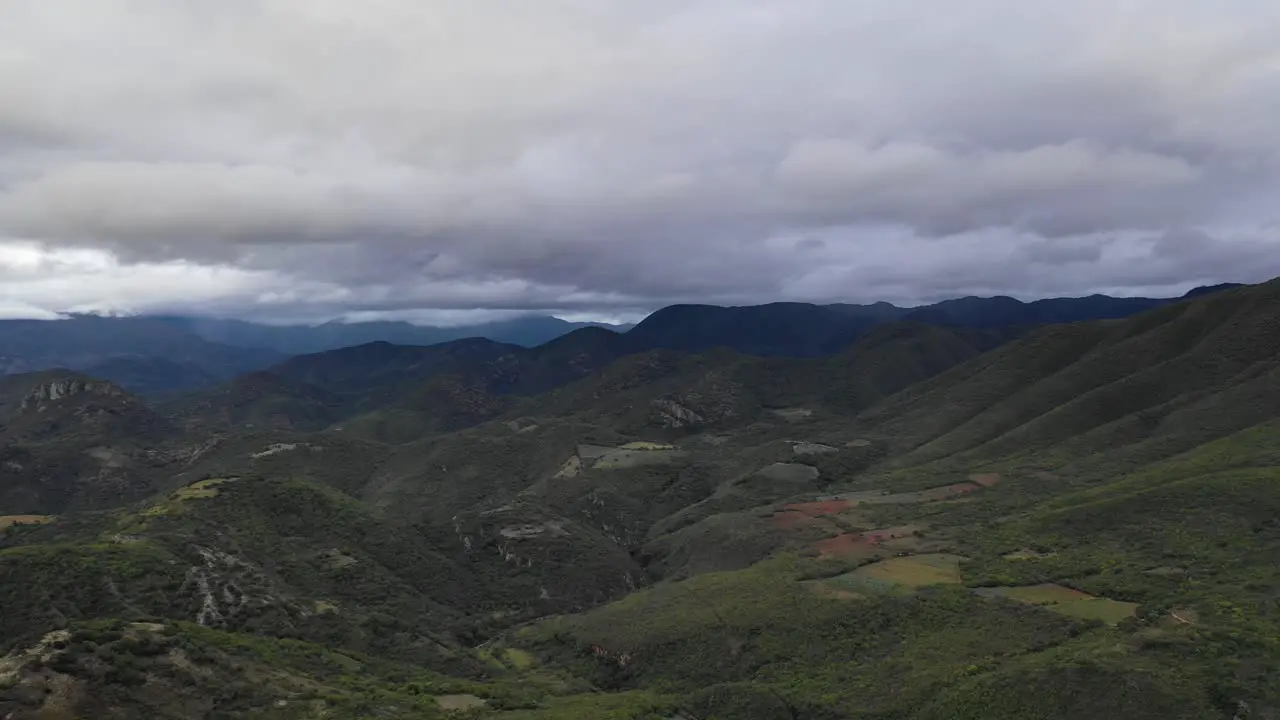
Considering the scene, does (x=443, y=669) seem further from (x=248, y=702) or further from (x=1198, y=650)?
(x=1198, y=650)

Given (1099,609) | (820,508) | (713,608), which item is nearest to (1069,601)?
(1099,609)

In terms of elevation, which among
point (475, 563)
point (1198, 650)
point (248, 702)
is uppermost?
point (1198, 650)

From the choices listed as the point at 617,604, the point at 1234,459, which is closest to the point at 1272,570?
the point at 1234,459

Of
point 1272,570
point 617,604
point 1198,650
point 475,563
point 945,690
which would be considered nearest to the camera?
point 1198,650

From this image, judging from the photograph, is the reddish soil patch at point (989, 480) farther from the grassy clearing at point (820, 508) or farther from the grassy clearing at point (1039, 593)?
the grassy clearing at point (1039, 593)

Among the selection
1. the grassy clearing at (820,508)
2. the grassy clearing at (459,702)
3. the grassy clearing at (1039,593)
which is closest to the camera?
the grassy clearing at (459,702)

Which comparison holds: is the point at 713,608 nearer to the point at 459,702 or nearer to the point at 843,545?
the point at 843,545

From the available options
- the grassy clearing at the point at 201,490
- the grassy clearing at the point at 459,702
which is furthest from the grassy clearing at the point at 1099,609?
the grassy clearing at the point at 201,490

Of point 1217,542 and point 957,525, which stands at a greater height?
point 1217,542

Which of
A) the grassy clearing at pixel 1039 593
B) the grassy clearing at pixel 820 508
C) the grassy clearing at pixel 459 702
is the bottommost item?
the grassy clearing at pixel 459 702
